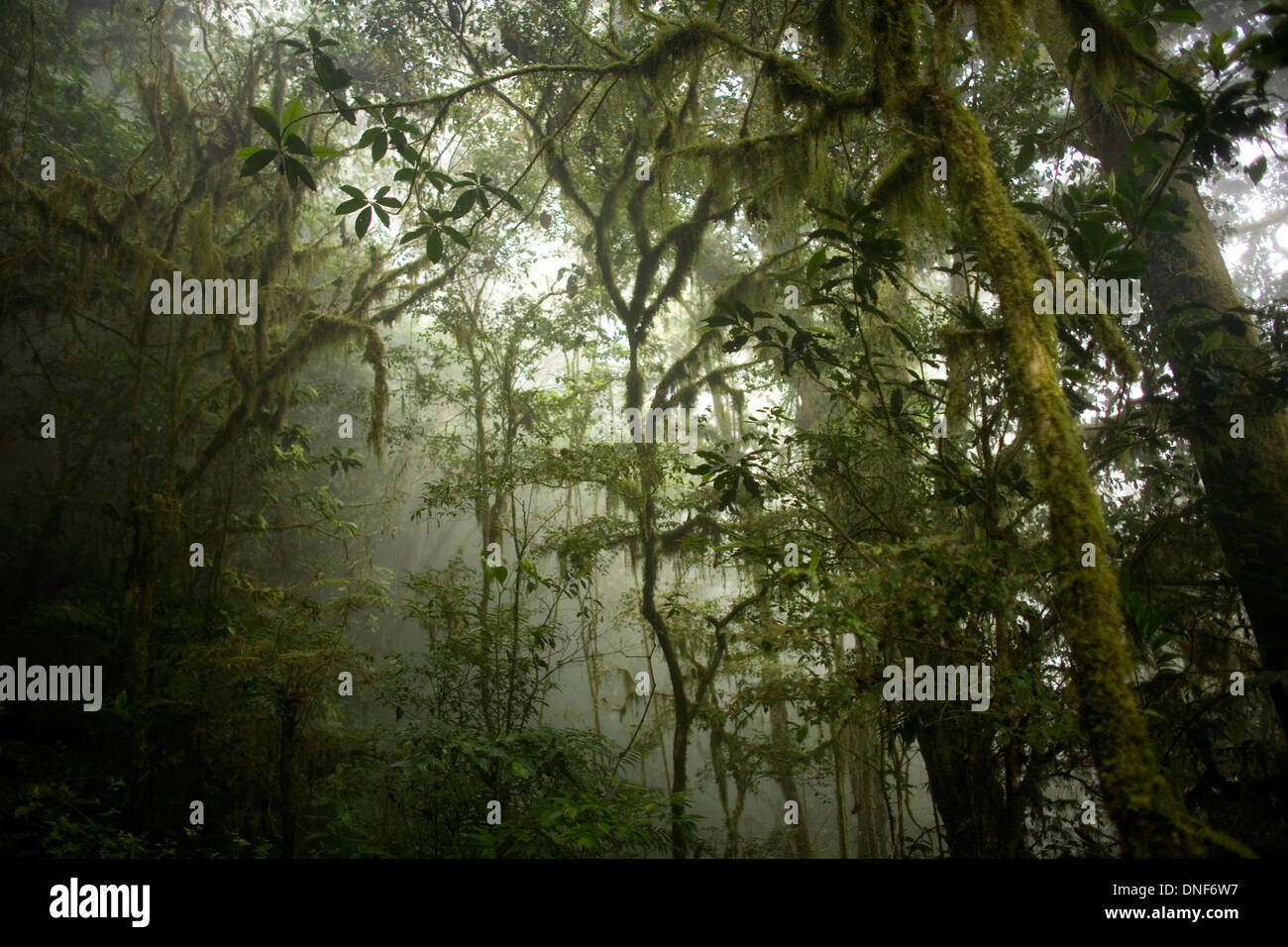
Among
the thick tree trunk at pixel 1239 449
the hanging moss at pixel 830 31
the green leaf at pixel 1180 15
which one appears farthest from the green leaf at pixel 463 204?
the green leaf at pixel 1180 15

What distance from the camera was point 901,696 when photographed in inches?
122

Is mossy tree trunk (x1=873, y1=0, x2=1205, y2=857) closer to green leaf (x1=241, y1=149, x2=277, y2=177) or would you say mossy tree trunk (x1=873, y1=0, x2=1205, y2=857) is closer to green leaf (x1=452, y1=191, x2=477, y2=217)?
green leaf (x1=452, y1=191, x2=477, y2=217)

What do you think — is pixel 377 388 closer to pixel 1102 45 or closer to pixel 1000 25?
pixel 1000 25

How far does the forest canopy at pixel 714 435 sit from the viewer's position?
120 inches

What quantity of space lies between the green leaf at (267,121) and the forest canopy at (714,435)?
0.05 m

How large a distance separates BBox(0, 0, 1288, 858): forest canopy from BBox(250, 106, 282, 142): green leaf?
5cm

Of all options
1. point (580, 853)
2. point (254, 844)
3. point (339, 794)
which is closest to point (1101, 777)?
point (580, 853)

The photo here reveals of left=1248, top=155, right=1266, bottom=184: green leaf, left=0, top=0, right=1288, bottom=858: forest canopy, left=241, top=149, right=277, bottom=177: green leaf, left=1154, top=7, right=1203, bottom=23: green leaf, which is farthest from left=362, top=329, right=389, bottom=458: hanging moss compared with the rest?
left=1248, top=155, right=1266, bottom=184: green leaf

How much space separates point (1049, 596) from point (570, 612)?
57.1ft

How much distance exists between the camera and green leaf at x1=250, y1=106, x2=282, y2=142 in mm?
3230

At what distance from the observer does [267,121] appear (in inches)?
129

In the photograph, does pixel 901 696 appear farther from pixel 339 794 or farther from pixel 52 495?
pixel 52 495

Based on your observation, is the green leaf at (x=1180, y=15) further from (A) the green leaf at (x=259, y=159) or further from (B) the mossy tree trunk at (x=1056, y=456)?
(A) the green leaf at (x=259, y=159)

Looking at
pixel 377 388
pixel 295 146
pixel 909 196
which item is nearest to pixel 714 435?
pixel 377 388
